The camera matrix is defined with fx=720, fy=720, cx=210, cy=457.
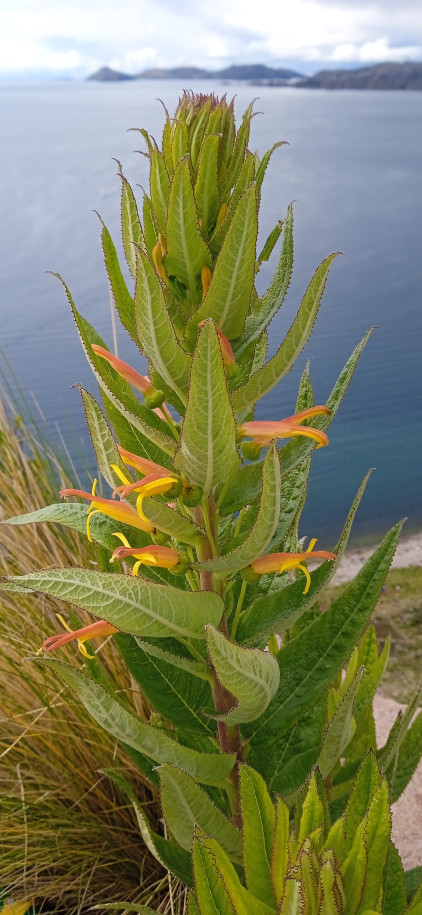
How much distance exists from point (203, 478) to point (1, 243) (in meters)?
11.1

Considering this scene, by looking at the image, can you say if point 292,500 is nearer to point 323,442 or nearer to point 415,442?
point 323,442

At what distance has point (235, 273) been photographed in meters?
0.72

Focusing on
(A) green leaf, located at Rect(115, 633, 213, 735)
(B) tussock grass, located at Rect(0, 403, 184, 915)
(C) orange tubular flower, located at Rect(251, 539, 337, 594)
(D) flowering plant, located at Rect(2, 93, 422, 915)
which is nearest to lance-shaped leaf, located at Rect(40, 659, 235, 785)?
(D) flowering plant, located at Rect(2, 93, 422, 915)

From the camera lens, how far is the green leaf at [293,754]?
3.06 ft

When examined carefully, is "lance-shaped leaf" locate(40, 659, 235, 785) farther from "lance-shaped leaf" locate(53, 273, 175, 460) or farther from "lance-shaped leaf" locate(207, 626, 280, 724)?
"lance-shaped leaf" locate(53, 273, 175, 460)

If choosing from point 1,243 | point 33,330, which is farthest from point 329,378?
point 1,243

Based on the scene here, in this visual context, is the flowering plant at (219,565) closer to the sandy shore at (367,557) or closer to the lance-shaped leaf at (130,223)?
the lance-shaped leaf at (130,223)

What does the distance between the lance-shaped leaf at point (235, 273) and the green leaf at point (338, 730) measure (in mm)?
409

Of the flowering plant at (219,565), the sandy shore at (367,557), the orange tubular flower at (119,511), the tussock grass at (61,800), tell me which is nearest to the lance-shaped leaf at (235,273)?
the flowering plant at (219,565)

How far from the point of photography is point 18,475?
87.5 inches

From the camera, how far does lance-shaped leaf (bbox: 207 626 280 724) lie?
0.69 m

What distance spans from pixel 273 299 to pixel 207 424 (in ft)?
0.77

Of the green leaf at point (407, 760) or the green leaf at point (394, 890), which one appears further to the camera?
the green leaf at point (407, 760)

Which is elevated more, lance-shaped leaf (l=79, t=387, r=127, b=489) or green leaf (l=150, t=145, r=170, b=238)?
green leaf (l=150, t=145, r=170, b=238)
